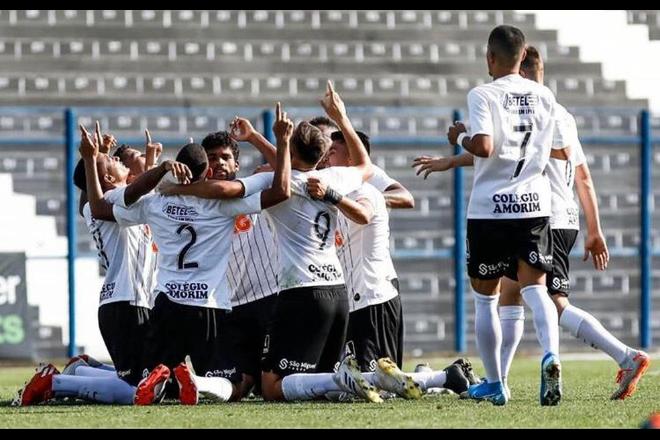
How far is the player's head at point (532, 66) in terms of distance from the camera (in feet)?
28.2

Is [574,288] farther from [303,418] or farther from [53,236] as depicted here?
[303,418]

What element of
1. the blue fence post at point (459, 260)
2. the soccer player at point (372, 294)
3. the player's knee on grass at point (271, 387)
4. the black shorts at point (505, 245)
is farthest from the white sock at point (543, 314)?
the blue fence post at point (459, 260)

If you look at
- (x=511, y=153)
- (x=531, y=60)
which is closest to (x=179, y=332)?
(x=511, y=153)

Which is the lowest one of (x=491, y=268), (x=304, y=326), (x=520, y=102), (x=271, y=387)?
(x=271, y=387)

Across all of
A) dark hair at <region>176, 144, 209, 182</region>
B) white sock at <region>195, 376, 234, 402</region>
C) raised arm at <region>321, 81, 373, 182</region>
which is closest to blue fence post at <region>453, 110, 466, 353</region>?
raised arm at <region>321, 81, 373, 182</region>

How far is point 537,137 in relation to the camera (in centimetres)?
784

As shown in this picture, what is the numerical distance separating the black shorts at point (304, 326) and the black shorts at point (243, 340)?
225 mm

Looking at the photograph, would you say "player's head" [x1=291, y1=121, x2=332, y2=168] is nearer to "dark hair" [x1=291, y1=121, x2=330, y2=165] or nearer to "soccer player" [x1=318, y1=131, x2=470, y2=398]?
"dark hair" [x1=291, y1=121, x2=330, y2=165]

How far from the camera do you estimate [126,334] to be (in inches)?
347

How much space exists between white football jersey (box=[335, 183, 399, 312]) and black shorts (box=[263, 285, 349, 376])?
1.36 ft

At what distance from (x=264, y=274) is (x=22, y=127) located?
6184 mm

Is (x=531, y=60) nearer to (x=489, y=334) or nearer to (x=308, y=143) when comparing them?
(x=308, y=143)

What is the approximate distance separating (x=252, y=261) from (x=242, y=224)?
31 cm

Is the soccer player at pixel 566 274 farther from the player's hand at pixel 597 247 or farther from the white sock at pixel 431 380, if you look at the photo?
the white sock at pixel 431 380
